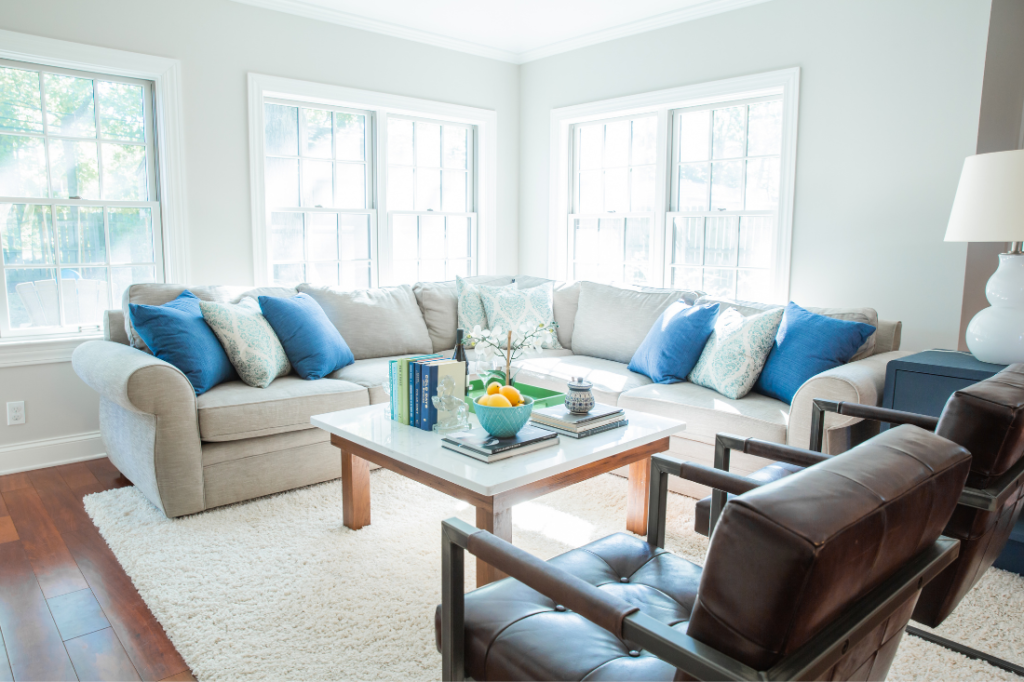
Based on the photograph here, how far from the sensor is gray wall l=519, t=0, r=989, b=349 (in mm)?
3352

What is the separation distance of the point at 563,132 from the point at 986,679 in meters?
4.24

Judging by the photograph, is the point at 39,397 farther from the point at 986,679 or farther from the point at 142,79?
the point at 986,679

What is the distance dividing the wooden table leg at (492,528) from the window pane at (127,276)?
285cm

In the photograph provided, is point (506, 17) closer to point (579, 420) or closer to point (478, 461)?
point (579, 420)

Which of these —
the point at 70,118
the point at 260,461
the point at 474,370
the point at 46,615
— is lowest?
the point at 46,615

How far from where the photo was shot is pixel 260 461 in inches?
123

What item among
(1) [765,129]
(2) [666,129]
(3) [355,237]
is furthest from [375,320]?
(1) [765,129]

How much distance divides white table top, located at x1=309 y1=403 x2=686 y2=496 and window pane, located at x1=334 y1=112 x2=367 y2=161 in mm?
2502

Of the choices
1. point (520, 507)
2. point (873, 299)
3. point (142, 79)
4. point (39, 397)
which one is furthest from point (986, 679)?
point (142, 79)

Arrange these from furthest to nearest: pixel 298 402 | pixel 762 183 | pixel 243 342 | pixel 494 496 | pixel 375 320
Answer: pixel 762 183, pixel 375 320, pixel 243 342, pixel 298 402, pixel 494 496

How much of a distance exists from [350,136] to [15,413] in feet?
8.35

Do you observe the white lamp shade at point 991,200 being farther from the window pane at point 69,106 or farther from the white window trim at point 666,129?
the window pane at point 69,106

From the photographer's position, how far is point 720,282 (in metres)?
4.43

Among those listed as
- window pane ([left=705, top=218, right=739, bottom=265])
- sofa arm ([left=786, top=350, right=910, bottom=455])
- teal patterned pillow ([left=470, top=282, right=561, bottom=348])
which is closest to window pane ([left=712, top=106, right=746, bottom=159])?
window pane ([left=705, top=218, right=739, bottom=265])
